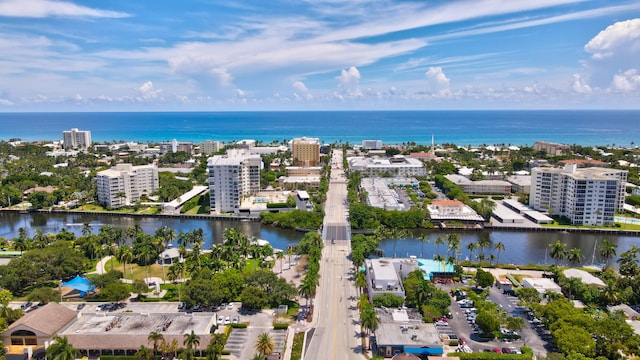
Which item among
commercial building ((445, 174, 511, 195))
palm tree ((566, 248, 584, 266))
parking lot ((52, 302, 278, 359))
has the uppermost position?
commercial building ((445, 174, 511, 195))

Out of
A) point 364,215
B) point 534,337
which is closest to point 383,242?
point 364,215

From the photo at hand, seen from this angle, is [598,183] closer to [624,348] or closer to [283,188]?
[624,348]

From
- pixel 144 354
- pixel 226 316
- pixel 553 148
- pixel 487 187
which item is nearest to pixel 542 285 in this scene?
pixel 226 316

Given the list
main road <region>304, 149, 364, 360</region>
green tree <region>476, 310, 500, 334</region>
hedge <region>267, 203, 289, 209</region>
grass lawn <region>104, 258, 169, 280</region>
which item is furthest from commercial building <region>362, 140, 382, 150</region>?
green tree <region>476, 310, 500, 334</region>

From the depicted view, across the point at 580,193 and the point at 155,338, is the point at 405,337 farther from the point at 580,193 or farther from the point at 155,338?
the point at 580,193

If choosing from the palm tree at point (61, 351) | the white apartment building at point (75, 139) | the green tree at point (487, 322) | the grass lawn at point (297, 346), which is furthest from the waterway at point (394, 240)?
the white apartment building at point (75, 139)

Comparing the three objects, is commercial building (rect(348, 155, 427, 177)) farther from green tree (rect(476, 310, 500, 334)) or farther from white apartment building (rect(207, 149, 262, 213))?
green tree (rect(476, 310, 500, 334))
